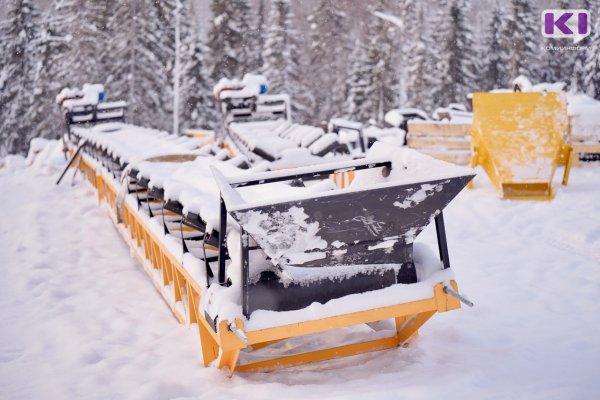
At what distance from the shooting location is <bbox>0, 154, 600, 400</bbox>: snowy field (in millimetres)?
3479

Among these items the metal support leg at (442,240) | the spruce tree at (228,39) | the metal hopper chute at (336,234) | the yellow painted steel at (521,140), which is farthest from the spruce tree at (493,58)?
the metal hopper chute at (336,234)

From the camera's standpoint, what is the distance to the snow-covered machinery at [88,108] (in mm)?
15562

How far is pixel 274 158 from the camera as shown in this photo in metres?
9.11

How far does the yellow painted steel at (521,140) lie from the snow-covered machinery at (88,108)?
1063cm

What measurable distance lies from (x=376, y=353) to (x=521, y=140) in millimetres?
6144

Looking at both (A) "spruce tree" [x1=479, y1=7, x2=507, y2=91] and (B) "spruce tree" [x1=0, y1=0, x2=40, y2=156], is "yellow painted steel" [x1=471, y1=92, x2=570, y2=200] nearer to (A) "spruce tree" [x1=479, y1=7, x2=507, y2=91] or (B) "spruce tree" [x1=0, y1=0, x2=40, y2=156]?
(B) "spruce tree" [x1=0, y1=0, x2=40, y2=156]

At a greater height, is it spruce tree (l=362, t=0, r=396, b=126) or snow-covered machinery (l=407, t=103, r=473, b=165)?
spruce tree (l=362, t=0, r=396, b=126)

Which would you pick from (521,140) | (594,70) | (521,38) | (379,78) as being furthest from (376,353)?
(521,38)

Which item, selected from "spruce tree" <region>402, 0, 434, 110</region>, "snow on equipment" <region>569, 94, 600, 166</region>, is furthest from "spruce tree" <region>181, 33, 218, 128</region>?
"snow on equipment" <region>569, 94, 600, 166</region>

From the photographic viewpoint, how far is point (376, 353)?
13.3ft

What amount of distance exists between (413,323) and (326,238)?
1183 millimetres

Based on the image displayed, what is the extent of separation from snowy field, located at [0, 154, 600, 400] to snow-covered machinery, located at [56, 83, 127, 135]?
322 inches

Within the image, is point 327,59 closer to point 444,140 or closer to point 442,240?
point 444,140

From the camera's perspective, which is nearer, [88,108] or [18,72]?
[88,108]
